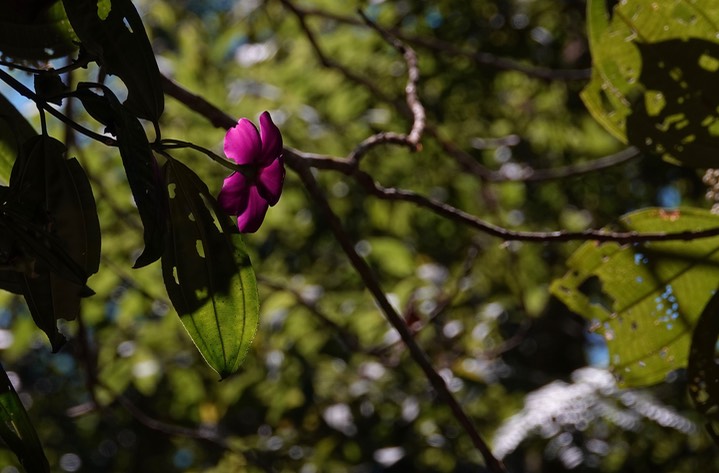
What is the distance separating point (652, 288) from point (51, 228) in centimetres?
79

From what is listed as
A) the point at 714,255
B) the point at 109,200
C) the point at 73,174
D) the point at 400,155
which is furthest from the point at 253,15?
the point at 73,174

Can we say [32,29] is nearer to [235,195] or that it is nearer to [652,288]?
[235,195]

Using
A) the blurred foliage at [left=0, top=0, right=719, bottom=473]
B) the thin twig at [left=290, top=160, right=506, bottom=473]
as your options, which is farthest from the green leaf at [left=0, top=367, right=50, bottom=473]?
the blurred foliage at [left=0, top=0, right=719, bottom=473]

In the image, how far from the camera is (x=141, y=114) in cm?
67

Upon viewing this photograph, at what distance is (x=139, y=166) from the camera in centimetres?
60

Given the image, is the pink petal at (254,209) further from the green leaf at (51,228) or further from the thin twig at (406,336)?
the thin twig at (406,336)

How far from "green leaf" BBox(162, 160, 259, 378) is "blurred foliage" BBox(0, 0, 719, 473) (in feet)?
3.41

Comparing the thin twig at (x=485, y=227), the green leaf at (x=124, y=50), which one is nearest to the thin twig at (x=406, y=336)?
the thin twig at (x=485, y=227)

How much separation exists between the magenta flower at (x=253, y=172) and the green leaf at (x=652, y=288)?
566 mm

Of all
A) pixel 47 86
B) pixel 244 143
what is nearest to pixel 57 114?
pixel 47 86

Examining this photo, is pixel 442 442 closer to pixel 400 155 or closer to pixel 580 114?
pixel 400 155

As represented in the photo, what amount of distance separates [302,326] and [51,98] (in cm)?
173

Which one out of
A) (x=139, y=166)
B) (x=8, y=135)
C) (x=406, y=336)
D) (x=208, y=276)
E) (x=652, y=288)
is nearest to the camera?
(x=139, y=166)

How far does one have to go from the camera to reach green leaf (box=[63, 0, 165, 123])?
654 millimetres
